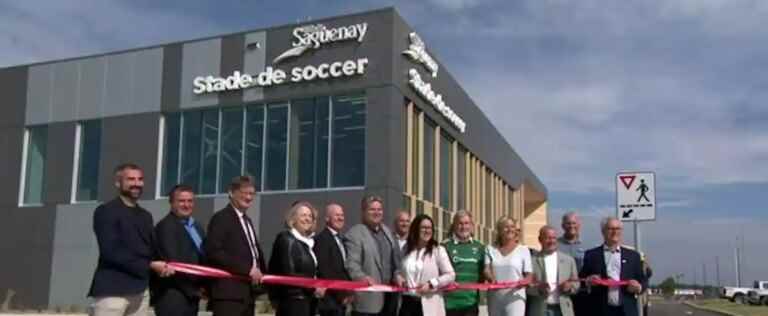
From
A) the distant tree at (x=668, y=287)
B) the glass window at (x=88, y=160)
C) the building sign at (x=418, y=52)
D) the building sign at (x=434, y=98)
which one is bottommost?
the distant tree at (x=668, y=287)

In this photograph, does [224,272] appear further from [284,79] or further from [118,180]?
[284,79]

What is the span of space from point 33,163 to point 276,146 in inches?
394

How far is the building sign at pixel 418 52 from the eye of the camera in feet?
79.6

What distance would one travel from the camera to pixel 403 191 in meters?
23.7

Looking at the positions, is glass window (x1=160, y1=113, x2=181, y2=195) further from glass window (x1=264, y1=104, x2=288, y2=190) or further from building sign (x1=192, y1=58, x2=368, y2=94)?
Result: glass window (x1=264, y1=104, x2=288, y2=190)

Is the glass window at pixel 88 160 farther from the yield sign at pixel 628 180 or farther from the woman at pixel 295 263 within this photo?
the woman at pixel 295 263

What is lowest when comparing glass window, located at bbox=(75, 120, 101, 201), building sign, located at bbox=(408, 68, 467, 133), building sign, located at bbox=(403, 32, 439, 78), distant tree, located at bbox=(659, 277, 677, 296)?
distant tree, located at bbox=(659, 277, 677, 296)

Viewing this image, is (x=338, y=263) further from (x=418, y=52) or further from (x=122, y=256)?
(x=418, y=52)

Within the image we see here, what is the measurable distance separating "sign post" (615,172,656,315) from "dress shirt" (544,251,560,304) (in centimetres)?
227

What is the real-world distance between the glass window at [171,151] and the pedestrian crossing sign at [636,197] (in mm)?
17948

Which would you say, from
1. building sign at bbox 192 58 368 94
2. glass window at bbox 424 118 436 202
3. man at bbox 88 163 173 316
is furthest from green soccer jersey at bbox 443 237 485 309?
glass window at bbox 424 118 436 202

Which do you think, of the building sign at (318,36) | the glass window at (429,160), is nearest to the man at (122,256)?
the building sign at (318,36)

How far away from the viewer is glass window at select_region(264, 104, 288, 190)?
24.4 metres

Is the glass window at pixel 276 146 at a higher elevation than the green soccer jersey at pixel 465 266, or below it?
higher
